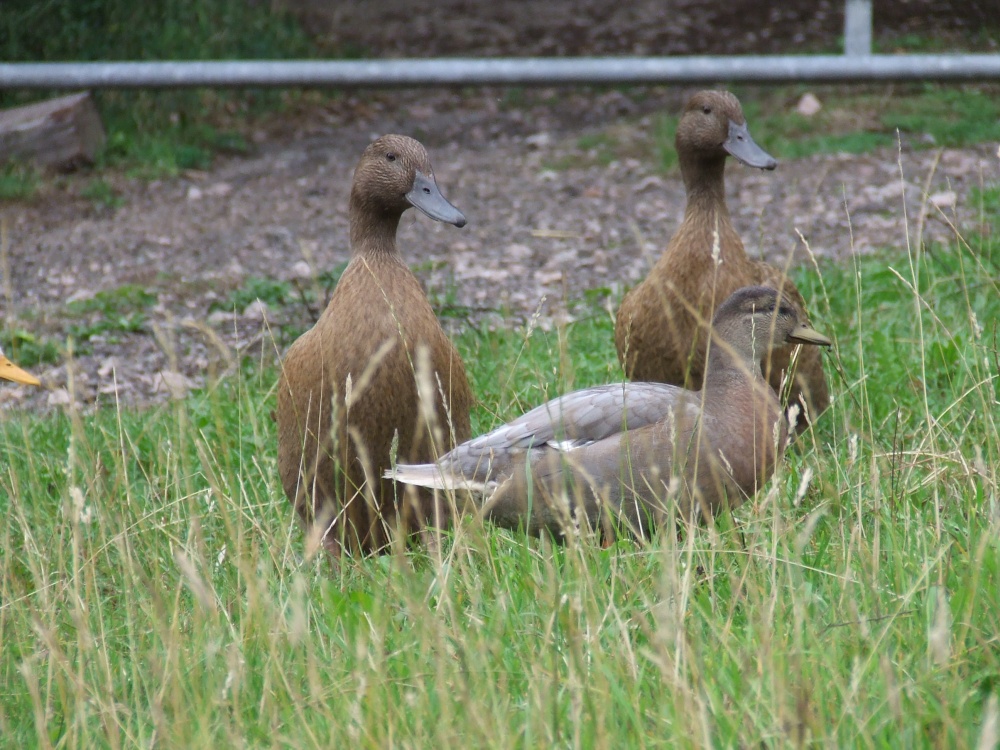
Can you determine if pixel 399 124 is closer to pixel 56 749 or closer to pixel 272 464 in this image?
pixel 272 464

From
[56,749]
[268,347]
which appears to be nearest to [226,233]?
[268,347]

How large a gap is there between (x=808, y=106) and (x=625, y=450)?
544cm

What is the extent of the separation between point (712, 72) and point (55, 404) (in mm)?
3968

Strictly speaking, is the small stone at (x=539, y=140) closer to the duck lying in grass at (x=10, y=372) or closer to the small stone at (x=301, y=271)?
the small stone at (x=301, y=271)

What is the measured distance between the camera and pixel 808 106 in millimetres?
8234

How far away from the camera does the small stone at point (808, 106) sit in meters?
8.18

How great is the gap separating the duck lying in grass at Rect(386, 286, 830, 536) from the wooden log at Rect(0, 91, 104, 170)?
5145mm

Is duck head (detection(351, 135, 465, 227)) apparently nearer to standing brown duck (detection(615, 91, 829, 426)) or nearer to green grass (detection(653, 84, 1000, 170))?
standing brown duck (detection(615, 91, 829, 426))

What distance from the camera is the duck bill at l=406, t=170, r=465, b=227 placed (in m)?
3.94

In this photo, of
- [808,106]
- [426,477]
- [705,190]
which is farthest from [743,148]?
[808,106]

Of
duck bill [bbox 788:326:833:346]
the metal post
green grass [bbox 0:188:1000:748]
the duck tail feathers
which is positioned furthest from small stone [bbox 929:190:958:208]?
the duck tail feathers

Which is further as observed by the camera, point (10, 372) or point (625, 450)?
point (10, 372)

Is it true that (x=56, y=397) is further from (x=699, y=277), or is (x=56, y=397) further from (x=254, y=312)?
(x=699, y=277)

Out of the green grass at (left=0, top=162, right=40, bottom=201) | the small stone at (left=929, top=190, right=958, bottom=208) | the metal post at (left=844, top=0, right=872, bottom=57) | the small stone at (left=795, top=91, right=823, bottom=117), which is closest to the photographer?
the small stone at (left=929, top=190, right=958, bottom=208)
